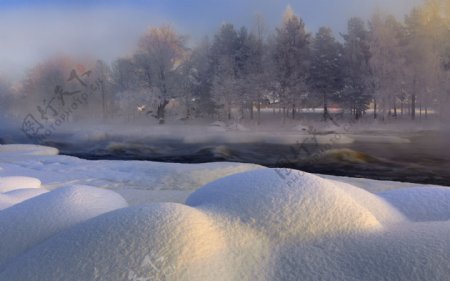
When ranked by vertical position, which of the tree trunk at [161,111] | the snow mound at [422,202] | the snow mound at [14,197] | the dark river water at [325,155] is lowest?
the dark river water at [325,155]

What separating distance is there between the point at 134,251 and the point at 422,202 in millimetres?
3800

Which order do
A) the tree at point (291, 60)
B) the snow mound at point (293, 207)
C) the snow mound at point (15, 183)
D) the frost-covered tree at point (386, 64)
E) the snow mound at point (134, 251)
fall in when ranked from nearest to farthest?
the snow mound at point (134, 251) → the snow mound at point (293, 207) → the snow mound at point (15, 183) → the frost-covered tree at point (386, 64) → the tree at point (291, 60)

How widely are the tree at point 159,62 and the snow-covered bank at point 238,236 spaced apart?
3220 centimetres

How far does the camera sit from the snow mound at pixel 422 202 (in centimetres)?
489

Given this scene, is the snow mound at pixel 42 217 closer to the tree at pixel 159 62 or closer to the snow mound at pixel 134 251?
the snow mound at pixel 134 251

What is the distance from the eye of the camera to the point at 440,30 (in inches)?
1237

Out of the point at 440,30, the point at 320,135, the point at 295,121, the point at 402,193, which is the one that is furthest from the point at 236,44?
the point at 402,193

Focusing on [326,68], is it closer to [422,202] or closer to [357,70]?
[357,70]

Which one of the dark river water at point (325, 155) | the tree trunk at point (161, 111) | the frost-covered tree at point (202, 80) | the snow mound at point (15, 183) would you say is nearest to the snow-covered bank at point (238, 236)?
the snow mound at point (15, 183)

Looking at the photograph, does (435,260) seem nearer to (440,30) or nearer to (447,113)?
(447,113)

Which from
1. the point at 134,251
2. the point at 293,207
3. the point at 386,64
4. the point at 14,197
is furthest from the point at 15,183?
the point at 386,64

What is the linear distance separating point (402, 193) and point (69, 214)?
440 cm

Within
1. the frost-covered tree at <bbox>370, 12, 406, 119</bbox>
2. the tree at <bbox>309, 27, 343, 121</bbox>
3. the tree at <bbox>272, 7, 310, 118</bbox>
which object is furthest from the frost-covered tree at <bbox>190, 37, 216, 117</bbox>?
the frost-covered tree at <bbox>370, 12, 406, 119</bbox>

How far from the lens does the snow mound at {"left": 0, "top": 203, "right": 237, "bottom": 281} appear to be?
3.26 m
